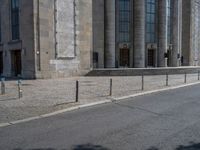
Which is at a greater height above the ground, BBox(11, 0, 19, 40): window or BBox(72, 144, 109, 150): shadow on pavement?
BBox(11, 0, 19, 40): window

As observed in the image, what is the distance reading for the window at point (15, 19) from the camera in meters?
25.2

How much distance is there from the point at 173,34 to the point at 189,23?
767 centimetres

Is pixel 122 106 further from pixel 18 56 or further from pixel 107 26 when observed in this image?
pixel 107 26

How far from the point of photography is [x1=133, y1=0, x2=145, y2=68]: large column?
3859 centimetres

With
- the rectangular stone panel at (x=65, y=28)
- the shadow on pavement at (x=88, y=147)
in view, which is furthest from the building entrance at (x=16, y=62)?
the shadow on pavement at (x=88, y=147)

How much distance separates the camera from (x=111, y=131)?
6.95m

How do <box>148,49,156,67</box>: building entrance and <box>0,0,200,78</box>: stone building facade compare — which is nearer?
<box>0,0,200,78</box>: stone building facade

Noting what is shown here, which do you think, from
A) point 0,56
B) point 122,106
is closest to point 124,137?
point 122,106

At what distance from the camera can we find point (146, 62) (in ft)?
134

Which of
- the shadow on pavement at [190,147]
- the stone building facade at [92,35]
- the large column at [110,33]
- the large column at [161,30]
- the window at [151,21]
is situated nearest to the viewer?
the shadow on pavement at [190,147]

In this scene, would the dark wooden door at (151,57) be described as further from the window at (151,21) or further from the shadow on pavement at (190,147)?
the shadow on pavement at (190,147)

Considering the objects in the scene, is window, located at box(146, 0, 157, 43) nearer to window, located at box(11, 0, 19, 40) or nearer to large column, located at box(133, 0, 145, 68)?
large column, located at box(133, 0, 145, 68)

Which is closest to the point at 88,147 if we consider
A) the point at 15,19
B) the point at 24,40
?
the point at 24,40

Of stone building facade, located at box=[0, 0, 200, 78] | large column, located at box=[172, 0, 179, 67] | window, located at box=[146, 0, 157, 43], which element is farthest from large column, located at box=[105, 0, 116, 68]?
large column, located at box=[172, 0, 179, 67]
